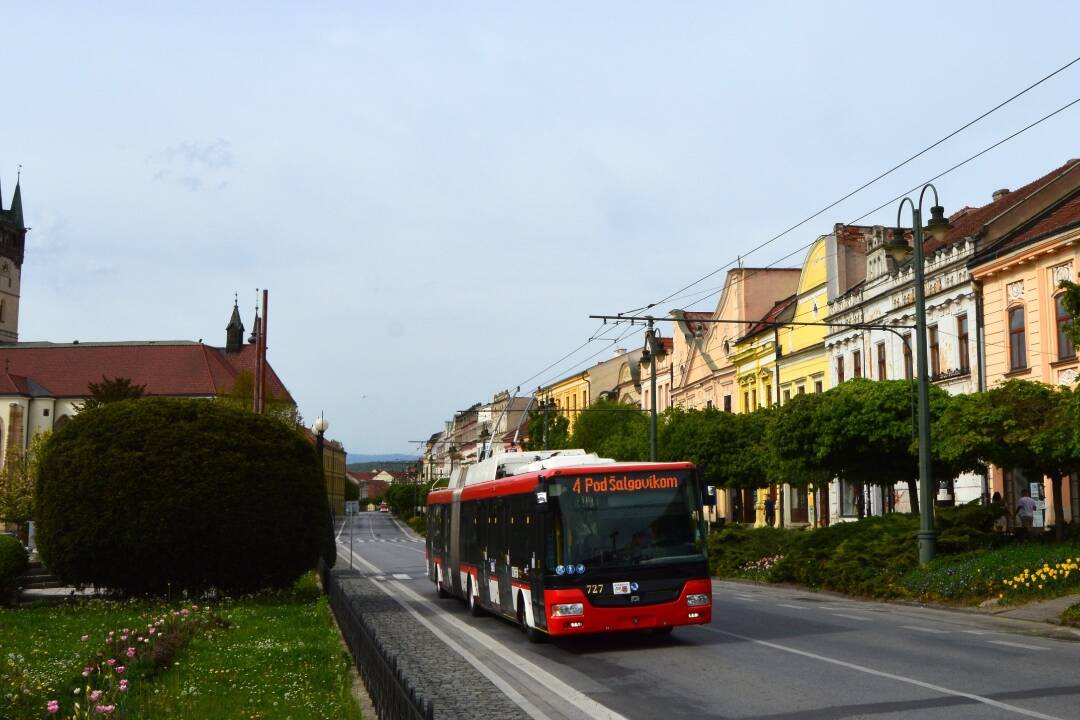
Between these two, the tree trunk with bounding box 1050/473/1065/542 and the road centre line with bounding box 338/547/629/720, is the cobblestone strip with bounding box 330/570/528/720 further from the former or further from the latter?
the tree trunk with bounding box 1050/473/1065/542

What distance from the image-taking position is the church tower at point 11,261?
126 metres

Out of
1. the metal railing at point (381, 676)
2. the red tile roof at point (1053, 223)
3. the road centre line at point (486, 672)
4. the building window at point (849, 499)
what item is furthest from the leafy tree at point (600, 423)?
the metal railing at point (381, 676)

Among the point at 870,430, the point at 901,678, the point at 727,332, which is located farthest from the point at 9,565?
the point at 727,332

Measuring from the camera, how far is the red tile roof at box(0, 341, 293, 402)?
121m

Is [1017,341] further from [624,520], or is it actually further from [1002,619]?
[624,520]

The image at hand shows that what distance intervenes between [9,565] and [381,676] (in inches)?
652

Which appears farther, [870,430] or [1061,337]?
[1061,337]

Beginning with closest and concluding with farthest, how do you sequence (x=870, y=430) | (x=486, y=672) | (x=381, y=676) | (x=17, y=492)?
(x=381, y=676) < (x=486, y=672) < (x=870, y=430) < (x=17, y=492)

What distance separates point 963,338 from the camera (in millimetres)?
35219

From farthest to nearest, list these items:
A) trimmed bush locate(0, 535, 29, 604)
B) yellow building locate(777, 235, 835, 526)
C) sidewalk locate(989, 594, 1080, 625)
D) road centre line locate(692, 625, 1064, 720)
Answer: yellow building locate(777, 235, 835, 526) < trimmed bush locate(0, 535, 29, 604) < sidewalk locate(989, 594, 1080, 625) < road centre line locate(692, 625, 1064, 720)

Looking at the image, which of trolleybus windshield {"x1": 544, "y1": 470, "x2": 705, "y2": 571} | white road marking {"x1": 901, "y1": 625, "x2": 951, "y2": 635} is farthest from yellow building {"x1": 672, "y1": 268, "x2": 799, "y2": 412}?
trolleybus windshield {"x1": 544, "y1": 470, "x2": 705, "y2": 571}

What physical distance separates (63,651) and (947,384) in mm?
27880

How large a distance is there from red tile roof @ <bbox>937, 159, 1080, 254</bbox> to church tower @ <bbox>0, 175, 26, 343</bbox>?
109221 mm

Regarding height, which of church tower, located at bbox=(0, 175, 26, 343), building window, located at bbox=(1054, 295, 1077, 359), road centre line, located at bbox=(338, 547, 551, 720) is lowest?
road centre line, located at bbox=(338, 547, 551, 720)
